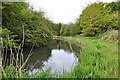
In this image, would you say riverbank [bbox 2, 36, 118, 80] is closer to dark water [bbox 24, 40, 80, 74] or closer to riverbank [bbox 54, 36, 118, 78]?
riverbank [bbox 54, 36, 118, 78]

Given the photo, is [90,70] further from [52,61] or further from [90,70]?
[52,61]

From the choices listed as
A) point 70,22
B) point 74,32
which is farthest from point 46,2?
point 70,22

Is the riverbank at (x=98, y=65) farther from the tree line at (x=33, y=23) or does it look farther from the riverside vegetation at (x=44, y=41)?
the tree line at (x=33, y=23)

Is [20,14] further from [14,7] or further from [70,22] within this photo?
[70,22]

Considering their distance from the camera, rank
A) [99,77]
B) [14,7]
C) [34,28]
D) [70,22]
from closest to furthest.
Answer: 1. [99,77]
2. [14,7]
3. [34,28]
4. [70,22]

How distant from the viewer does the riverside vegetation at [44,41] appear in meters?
1.97

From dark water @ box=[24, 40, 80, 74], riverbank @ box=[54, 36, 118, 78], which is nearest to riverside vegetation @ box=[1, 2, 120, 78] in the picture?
riverbank @ box=[54, 36, 118, 78]

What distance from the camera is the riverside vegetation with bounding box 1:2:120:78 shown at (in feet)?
6.45

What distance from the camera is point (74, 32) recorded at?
2094 cm

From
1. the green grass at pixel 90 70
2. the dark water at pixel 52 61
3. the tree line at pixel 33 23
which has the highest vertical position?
the tree line at pixel 33 23

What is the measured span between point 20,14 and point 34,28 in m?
3.02

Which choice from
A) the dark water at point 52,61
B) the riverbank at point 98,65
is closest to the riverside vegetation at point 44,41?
the riverbank at point 98,65

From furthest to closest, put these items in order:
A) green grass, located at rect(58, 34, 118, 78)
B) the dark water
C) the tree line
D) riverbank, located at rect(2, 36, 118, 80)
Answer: the tree line → the dark water → green grass, located at rect(58, 34, 118, 78) → riverbank, located at rect(2, 36, 118, 80)

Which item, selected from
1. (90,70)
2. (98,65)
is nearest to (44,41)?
(98,65)
